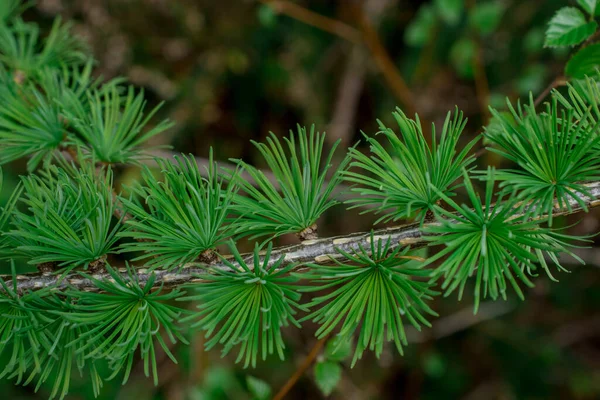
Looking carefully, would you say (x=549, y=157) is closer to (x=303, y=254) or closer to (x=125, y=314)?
(x=303, y=254)

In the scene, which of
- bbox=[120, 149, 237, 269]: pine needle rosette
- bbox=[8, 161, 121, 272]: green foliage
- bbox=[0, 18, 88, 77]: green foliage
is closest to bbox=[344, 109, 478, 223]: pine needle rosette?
bbox=[120, 149, 237, 269]: pine needle rosette

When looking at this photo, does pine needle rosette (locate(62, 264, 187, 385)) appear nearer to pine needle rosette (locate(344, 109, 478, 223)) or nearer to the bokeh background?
pine needle rosette (locate(344, 109, 478, 223))

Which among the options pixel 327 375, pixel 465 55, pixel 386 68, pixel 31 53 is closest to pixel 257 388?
pixel 327 375

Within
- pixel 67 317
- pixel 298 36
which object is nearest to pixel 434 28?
pixel 298 36

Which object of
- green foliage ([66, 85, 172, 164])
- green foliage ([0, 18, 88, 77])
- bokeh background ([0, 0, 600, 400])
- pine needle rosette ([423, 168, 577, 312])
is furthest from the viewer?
bokeh background ([0, 0, 600, 400])

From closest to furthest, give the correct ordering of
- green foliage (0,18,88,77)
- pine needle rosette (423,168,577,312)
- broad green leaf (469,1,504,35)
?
pine needle rosette (423,168,577,312)
green foliage (0,18,88,77)
broad green leaf (469,1,504,35)

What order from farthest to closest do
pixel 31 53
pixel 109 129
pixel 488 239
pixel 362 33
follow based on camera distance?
pixel 362 33 < pixel 31 53 < pixel 109 129 < pixel 488 239

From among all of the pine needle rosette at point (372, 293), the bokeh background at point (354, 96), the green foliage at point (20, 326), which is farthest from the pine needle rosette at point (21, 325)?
the bokeh background at point (354, 96)

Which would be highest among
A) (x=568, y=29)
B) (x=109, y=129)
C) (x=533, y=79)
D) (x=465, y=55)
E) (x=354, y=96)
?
(x=354, y=96)
